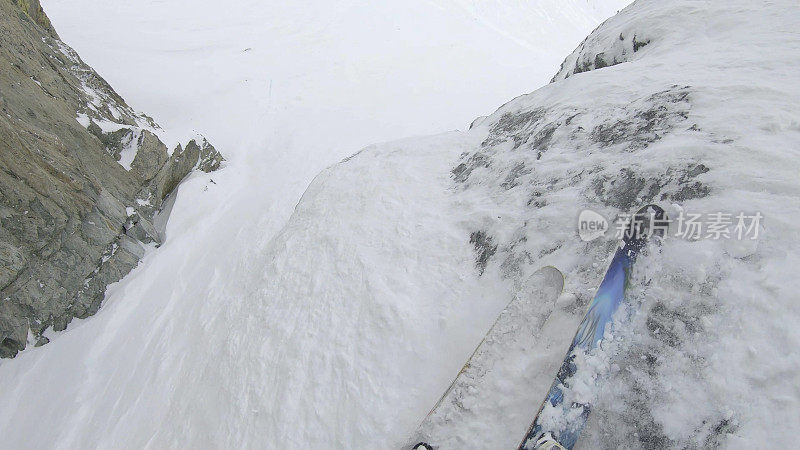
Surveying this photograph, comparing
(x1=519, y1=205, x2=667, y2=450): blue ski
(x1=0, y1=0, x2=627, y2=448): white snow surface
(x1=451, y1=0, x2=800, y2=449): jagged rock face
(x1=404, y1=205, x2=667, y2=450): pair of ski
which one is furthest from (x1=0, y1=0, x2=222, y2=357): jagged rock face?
(x1=519, y1=205, x2=667, y2=450): blue ski

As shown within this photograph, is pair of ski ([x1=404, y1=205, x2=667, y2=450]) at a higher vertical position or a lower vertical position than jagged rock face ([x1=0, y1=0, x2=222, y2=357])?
lower

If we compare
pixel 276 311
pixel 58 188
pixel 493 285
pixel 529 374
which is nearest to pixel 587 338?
pixel 529 374

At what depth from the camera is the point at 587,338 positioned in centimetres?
312

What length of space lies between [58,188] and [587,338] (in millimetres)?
7993

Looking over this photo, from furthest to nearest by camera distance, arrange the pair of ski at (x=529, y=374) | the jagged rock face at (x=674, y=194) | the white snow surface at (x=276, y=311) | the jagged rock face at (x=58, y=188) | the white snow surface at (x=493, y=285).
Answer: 1. the jagged rock face at (x=58, y=188)
2. the white snow surface at (x=276, y=311)
3. the pair of ski at (x=529, y=374)
4. the white snow surface at (x=493, y=285)
5. the jagged rock face at (x=674, y=194)

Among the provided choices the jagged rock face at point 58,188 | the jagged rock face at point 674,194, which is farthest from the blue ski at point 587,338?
the jagged rock face at point 58,188

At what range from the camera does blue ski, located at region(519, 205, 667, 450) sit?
2.83 metres

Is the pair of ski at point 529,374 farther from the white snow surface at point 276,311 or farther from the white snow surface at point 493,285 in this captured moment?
the white snow surface at point 276,311

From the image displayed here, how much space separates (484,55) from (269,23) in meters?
12.4

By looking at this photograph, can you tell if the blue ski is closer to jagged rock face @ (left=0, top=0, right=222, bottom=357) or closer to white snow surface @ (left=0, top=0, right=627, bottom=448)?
white snow surface @ (left=0, top=0, right=627, bottom=448)

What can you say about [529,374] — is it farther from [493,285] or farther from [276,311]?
[276,311]

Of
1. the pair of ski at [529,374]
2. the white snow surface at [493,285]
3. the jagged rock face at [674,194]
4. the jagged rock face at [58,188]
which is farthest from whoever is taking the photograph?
the jagged rock face at [58,188]

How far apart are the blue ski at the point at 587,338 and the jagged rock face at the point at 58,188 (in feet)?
24.9

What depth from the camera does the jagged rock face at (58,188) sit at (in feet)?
20.1
